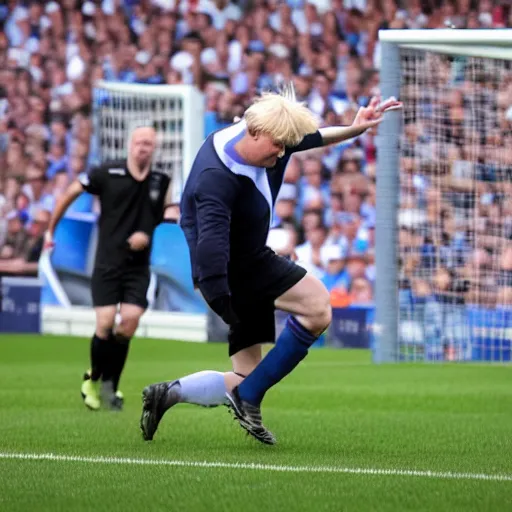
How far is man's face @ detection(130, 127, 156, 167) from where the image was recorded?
1043cm

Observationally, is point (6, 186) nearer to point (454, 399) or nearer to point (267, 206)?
point (454, 399)

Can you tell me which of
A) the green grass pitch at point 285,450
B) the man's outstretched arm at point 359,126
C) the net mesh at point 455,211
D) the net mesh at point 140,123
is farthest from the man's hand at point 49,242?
the net mesh at point 140,123

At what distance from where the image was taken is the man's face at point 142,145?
10430 millimetres

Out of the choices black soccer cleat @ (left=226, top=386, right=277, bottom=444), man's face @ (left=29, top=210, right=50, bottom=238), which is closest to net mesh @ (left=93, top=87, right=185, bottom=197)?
man's face @ (left=29, top=210, right=50, bottom=238)

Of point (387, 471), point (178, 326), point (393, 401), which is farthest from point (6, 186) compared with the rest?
point (387, 471)

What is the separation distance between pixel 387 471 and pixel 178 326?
13648 millimetres

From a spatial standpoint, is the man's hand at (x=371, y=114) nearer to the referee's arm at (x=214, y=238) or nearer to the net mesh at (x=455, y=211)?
the referee's arm at (x=214, y=238)

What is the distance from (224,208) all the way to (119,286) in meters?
3.94

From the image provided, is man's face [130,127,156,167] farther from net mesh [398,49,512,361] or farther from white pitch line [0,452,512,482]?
net mesh [398,49,512,361]

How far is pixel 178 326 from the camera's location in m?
20.0

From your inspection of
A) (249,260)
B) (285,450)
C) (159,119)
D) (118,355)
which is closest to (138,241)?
(118,355)

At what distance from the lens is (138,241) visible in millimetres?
10484

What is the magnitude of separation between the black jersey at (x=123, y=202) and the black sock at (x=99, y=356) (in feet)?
1.98

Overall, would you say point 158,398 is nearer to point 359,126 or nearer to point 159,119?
point 359,126
